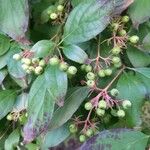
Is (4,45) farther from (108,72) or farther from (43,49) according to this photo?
(108,72)

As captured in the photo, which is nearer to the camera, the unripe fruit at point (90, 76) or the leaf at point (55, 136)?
the unripe fruit at point (90, 76)

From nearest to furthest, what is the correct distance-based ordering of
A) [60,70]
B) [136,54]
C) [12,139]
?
[60,70], [136,54], [12,139]

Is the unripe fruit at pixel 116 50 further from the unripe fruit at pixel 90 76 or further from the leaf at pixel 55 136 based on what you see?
the leaf at pixel 55 136

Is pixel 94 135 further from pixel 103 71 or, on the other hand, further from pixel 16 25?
pixel 16 25

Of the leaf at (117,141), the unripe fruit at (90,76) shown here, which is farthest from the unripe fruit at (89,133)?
the unripe fruit at (90,76)

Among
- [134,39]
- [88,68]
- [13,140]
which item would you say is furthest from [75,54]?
[13,140]

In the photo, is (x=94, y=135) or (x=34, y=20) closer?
(x=94, y=135)

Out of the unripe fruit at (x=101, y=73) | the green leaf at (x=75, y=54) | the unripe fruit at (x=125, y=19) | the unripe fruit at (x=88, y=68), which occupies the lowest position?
the unripe fruit at (x=101, y=73)

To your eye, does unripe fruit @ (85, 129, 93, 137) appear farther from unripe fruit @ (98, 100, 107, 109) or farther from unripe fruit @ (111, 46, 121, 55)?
unripe fruit @ (111, 46, 121, 55)

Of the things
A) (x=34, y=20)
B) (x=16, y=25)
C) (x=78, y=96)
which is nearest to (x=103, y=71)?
(x=78, y=96)
